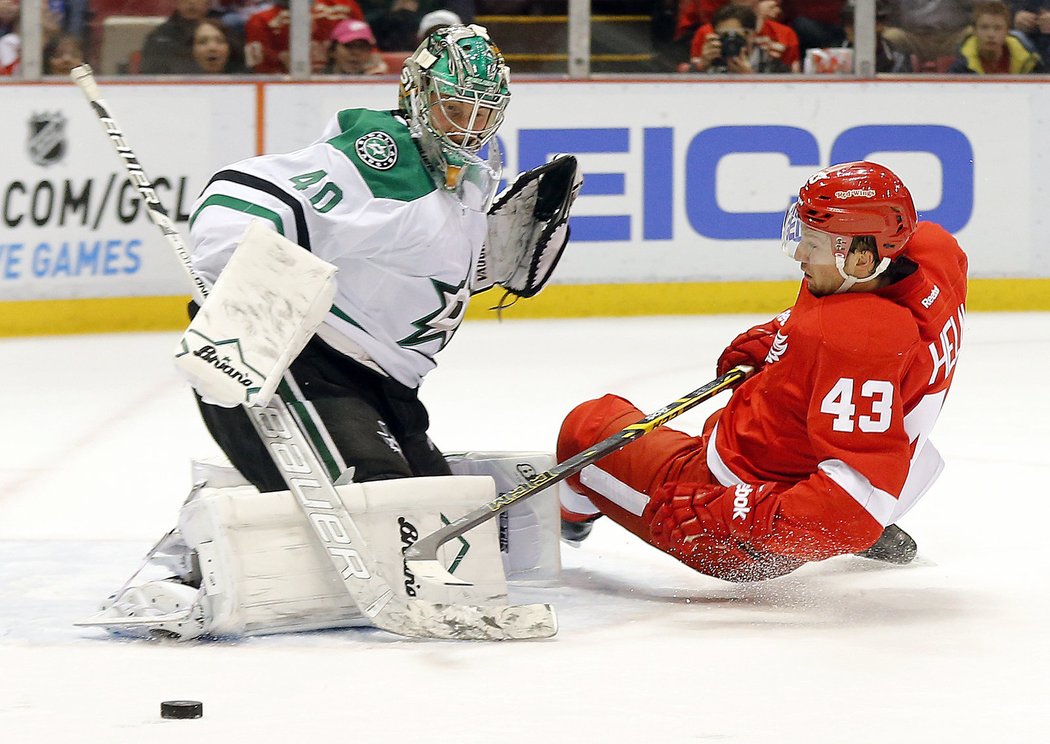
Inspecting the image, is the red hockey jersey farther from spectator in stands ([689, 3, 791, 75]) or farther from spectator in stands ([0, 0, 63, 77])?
spectator in stands ([0, 0, 63, 77])

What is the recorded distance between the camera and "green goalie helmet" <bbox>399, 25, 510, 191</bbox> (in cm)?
277

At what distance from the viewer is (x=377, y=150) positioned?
283 cm

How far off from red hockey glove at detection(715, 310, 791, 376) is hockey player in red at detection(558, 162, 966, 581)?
2 cm

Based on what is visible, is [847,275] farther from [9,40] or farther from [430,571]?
[9,40]

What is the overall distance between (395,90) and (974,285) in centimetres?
237

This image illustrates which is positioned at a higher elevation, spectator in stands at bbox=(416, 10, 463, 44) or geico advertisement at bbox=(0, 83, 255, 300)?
spectator in stands at bbox=(416, 10, 463, 44)

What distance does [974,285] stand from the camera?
272 inches

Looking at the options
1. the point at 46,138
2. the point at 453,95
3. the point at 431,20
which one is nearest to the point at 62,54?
the point at 46,138

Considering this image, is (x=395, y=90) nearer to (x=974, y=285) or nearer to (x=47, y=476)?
(x=974, y=285)

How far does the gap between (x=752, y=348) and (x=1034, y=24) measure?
14.5ft

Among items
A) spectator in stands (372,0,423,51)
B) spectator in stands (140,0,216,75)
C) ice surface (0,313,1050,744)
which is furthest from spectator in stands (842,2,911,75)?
ice surface (0,313,1050,744)

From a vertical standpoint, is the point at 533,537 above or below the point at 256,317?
below

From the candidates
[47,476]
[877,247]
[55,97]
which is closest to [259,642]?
[877,247]

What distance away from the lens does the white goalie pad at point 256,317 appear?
256cm
